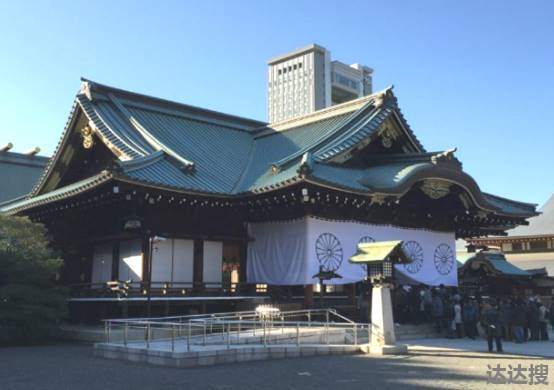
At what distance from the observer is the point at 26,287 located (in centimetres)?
1691

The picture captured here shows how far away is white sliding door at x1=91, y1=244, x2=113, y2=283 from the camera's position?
22.0 metres

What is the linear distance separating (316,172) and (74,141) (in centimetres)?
1088

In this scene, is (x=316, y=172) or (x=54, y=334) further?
(x=316, y=172)

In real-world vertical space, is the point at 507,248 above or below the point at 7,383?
above

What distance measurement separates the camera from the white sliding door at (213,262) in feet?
69.0

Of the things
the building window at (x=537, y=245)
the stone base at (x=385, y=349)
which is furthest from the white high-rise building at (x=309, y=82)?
the stone base at (x=385, y=349)

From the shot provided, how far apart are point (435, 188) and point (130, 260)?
11612 millimetres

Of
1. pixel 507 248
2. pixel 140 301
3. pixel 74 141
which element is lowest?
pixel 140 301

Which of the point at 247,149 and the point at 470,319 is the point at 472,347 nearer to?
the point at 470,319

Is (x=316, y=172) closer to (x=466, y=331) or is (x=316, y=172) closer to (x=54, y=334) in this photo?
(x=466, y=331)

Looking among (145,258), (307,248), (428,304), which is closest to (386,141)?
(307,248)

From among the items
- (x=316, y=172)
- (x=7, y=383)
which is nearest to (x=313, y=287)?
(x=316, y=172)

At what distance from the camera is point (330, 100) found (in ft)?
397

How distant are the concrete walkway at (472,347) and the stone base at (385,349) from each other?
0.67 m
